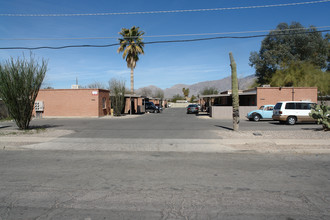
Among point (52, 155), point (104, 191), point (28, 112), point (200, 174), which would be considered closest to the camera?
point (104, 191)

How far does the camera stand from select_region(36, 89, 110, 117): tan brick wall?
30656 millimetres

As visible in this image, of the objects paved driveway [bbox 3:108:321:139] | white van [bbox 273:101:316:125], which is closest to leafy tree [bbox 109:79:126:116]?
paved driveway [bbox 3:108:321:139]

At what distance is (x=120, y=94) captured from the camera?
110 ft

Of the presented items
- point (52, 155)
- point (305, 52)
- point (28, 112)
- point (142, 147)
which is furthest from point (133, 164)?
point (305, 52)

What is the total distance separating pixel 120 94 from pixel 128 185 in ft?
93.0

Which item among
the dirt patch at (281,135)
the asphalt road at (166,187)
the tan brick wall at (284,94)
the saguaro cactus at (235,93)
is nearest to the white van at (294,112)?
the dirt patch at (281,135)

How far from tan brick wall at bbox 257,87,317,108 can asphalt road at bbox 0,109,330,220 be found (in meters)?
22.1

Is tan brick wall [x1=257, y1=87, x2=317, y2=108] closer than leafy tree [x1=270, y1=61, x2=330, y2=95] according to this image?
Yes

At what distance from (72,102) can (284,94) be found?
993 inches

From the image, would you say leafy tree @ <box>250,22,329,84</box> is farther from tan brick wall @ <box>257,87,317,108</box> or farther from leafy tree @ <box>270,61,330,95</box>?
tan brick wall @ <box>257,87,317,108</box>

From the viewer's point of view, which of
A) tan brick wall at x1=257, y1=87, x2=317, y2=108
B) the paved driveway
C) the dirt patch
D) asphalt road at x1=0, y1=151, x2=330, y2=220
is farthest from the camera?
tan brick wall at x1=257, y1=87, x2=317, y2=108

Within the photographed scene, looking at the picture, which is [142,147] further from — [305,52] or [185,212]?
[305,52]

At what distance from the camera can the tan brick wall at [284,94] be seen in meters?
30.1

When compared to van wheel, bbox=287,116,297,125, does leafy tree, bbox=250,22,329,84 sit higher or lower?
higher
